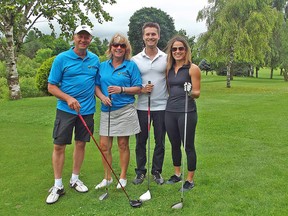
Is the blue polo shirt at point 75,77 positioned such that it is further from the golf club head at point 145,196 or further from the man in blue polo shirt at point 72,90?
the golf club head at point 145,196

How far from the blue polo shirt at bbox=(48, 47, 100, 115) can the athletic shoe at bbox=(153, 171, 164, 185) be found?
143 cm

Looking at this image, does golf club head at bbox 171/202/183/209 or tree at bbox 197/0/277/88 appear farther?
tree at bbox 197/0/277/88

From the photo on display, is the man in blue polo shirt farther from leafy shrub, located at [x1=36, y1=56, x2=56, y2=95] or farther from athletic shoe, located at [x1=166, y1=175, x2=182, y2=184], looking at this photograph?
leafy shrub, located at [x1=36, y1=56, x2=56, y2=95]

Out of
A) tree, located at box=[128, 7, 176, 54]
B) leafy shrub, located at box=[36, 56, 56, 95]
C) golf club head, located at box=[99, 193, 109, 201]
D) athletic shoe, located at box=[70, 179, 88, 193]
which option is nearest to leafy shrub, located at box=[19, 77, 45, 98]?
leafy shrub, located at box=[36, 56, 56, 95]

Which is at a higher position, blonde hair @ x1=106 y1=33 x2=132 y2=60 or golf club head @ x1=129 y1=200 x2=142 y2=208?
blonde hair @ x1=106 y1=33 x2=132 y2=60

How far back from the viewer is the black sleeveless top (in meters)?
4.40

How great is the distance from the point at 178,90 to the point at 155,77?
408mm

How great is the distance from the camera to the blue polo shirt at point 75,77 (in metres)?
4.19

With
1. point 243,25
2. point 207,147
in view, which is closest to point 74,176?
point 207,147

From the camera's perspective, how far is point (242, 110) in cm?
1314

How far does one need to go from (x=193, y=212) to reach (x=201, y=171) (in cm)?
155

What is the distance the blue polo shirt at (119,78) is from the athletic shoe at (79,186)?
1.16 m

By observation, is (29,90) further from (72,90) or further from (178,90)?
(178,90)

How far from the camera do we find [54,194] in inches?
174
